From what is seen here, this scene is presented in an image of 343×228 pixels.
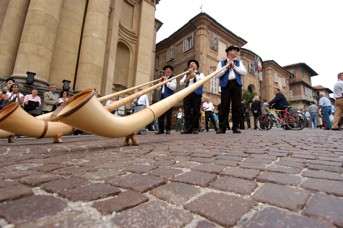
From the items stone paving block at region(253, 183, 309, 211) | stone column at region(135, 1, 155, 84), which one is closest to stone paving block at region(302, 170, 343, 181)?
stone paving block at region(253, 183, 309, 211)

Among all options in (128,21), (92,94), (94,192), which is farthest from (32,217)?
(128,21)

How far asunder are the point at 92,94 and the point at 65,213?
1.17m

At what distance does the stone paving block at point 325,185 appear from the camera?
1.20 m

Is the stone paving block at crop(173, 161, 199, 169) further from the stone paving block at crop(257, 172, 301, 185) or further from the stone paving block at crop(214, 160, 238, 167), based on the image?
the stone paving block at crop(257, 172, 301, 185)

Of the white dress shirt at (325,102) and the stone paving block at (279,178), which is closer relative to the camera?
the stone paving block at (279,178)

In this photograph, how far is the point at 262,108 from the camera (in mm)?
11320

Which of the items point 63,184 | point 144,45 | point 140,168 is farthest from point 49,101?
point 144,45

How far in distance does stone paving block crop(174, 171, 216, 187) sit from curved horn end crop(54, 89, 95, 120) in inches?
38.0

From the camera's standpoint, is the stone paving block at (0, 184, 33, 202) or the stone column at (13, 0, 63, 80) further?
the stone column at (13, 0, 63, 80)

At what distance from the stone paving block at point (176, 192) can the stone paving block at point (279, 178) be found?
0.47 meters

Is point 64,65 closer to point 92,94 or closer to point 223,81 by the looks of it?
point 223,81

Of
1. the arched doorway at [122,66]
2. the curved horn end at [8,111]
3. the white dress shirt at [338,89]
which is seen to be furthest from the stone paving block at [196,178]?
the arched doorway at [122,66]

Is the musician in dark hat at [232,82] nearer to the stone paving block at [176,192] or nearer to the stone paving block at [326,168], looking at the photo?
the stone paving block at [326,168]

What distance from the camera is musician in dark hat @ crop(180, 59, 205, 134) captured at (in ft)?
20.5
